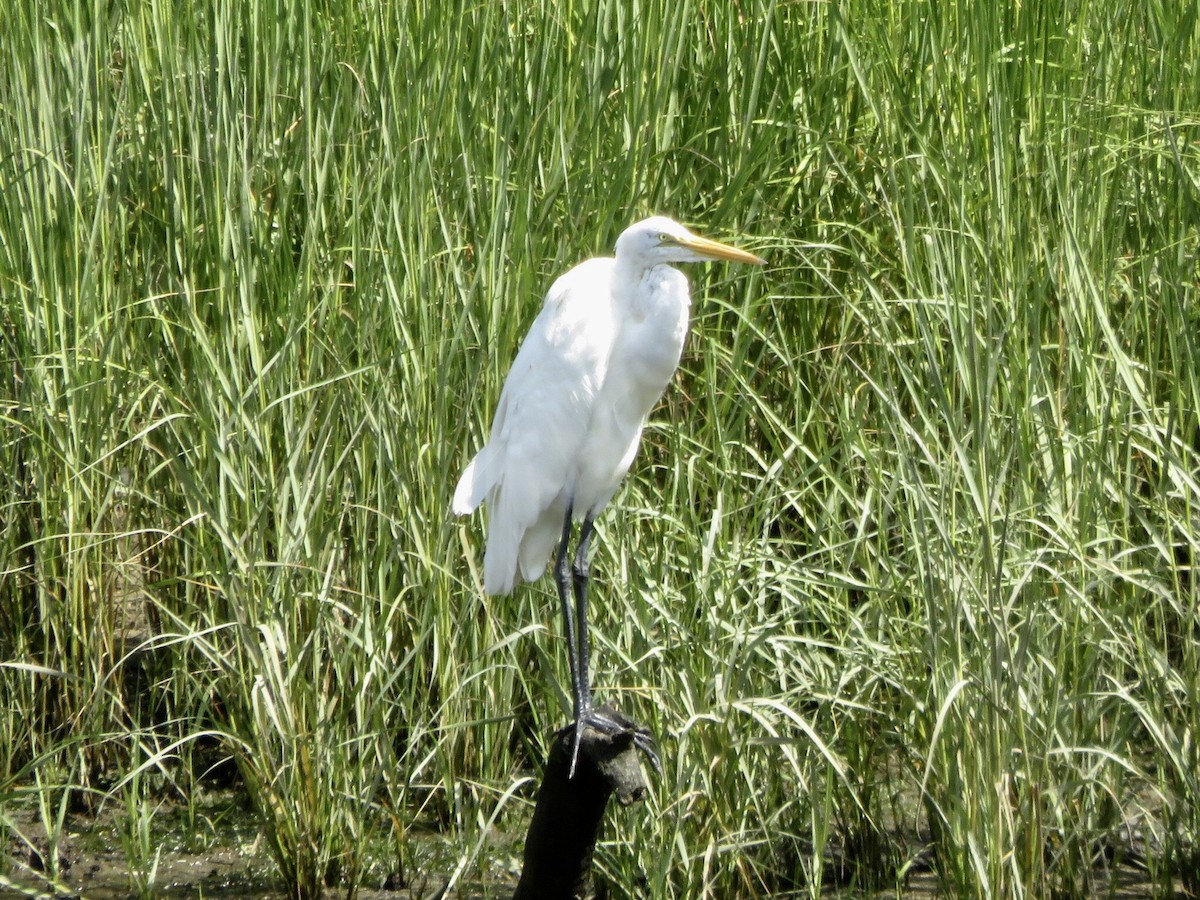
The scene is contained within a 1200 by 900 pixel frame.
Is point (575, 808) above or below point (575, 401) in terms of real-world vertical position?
below

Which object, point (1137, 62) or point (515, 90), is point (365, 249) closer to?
point (515, 90)

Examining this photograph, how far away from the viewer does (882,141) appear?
2.98 meters

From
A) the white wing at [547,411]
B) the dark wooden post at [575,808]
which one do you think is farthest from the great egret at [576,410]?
the dark wooden post at [575,808]

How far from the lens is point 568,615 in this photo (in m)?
2.43

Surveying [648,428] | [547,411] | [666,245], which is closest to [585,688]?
[547,411]

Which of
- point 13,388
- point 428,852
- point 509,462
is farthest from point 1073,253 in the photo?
point 13,388

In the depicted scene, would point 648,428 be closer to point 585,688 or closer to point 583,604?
point 583,604

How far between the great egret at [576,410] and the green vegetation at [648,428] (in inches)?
4.4

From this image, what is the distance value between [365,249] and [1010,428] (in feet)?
3.81

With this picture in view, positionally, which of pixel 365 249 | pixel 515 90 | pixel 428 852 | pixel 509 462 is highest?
pixel 515 90

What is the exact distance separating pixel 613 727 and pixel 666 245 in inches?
29.0

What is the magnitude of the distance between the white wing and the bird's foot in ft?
0.91

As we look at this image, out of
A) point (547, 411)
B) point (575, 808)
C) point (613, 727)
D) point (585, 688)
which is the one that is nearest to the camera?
point (575, 808)

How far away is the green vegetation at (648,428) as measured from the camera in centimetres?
239
